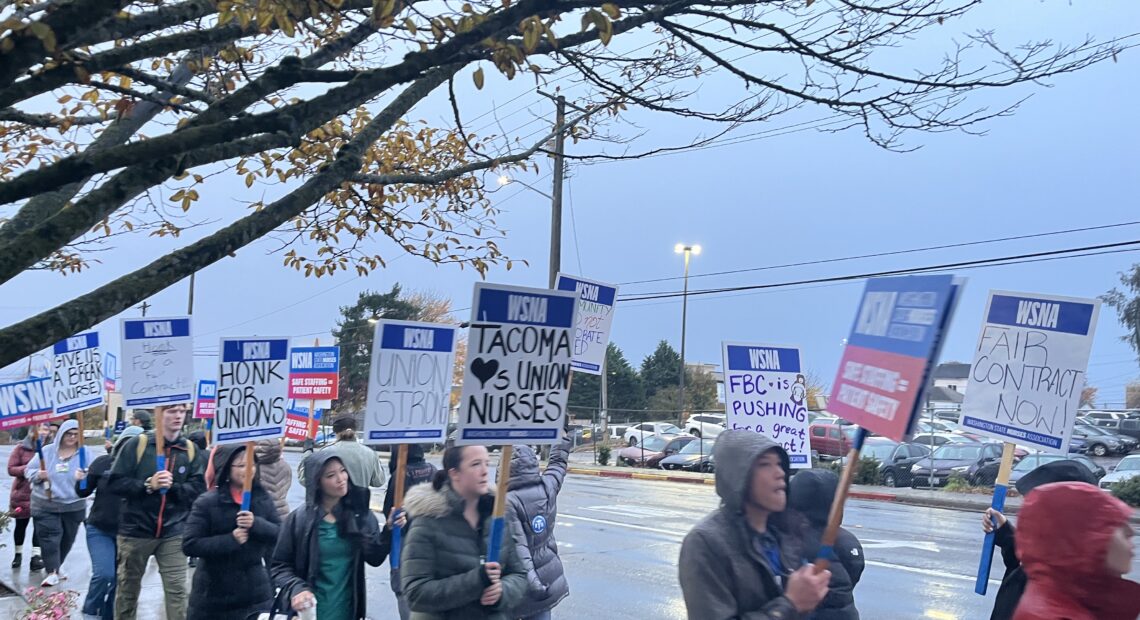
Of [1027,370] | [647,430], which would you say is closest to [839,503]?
[1027,370]

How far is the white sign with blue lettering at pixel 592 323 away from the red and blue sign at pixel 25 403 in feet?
20.6

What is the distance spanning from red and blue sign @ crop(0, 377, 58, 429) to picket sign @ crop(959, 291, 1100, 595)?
9.24 m

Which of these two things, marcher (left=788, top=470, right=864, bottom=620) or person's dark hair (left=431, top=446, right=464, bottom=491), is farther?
person's dark hair (left=431, top=446, right=464, bottom=491)

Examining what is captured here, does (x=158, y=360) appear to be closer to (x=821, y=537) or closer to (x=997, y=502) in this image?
(x=821, y=537)

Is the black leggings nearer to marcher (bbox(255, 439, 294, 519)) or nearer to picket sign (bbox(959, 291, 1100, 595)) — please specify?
marcher (bbox(255, 439, 294, 519))

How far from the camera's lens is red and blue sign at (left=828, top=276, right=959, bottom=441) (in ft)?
10.4

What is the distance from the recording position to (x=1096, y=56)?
496 centimetres

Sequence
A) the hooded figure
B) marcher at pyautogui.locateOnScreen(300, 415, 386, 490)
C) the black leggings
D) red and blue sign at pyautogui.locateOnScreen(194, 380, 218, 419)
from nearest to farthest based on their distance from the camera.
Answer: the hooded figure → marcher at pyautogui.locateOnScreen(300, 415, 386, 490) → the black leggings → red and blue sign at pyautogui.locateOnScreen(194, 380, 218, 419)

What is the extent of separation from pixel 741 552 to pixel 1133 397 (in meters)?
87.1

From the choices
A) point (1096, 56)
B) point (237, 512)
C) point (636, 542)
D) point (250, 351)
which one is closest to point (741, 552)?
point (1096, 56)

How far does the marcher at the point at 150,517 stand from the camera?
7.19 metres

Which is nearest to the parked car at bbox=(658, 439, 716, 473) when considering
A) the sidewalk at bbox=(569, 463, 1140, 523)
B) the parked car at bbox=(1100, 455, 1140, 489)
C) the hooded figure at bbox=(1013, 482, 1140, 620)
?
the sidewalk at bbox=(569, 463, 1140, 523)

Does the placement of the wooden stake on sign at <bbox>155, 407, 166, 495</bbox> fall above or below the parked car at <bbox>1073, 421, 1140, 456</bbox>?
above

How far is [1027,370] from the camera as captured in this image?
553 centimetres
